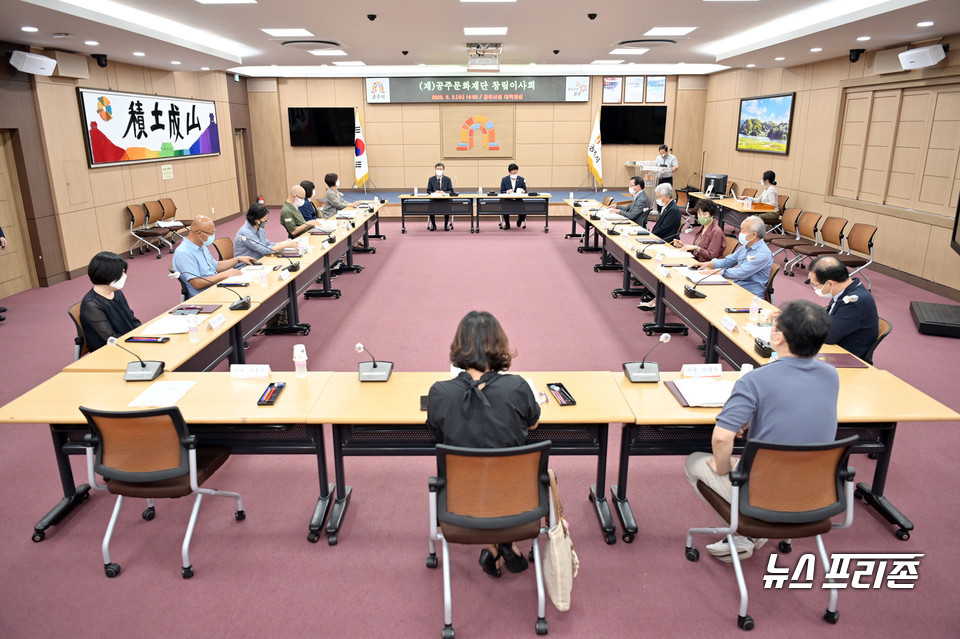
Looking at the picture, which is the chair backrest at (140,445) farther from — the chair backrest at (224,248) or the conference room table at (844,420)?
the chair backrest at (224,248)

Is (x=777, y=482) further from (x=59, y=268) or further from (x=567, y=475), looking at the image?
(x=59, y=268)

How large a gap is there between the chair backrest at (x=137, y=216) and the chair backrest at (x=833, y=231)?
948 cm

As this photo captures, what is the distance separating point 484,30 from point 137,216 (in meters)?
5.63

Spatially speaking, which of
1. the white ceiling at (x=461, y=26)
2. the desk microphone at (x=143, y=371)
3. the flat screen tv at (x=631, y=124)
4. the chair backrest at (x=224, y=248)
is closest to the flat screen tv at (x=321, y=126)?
the white ceiling at (x=461, y=26)

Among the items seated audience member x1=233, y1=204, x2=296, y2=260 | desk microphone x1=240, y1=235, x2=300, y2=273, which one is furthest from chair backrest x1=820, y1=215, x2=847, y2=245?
seated audience member x1=233, y1=204, x2=296, y2=260

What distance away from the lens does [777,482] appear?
2223 millimetres

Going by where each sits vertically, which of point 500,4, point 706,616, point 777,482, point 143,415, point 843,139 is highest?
point 500,4

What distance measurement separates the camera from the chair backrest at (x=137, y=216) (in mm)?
8734

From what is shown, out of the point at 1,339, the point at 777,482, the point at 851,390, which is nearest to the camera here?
the point at 777,482

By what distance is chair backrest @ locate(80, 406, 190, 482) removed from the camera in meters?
2.45

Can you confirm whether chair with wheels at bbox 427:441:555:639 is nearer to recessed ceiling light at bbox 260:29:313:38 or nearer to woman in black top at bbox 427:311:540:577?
woman in black top at bbox 427:311:540:577

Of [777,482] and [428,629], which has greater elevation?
[777,482]

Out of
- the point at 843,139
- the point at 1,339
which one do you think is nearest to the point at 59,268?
the point at 1,339

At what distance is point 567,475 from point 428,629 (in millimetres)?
1287
